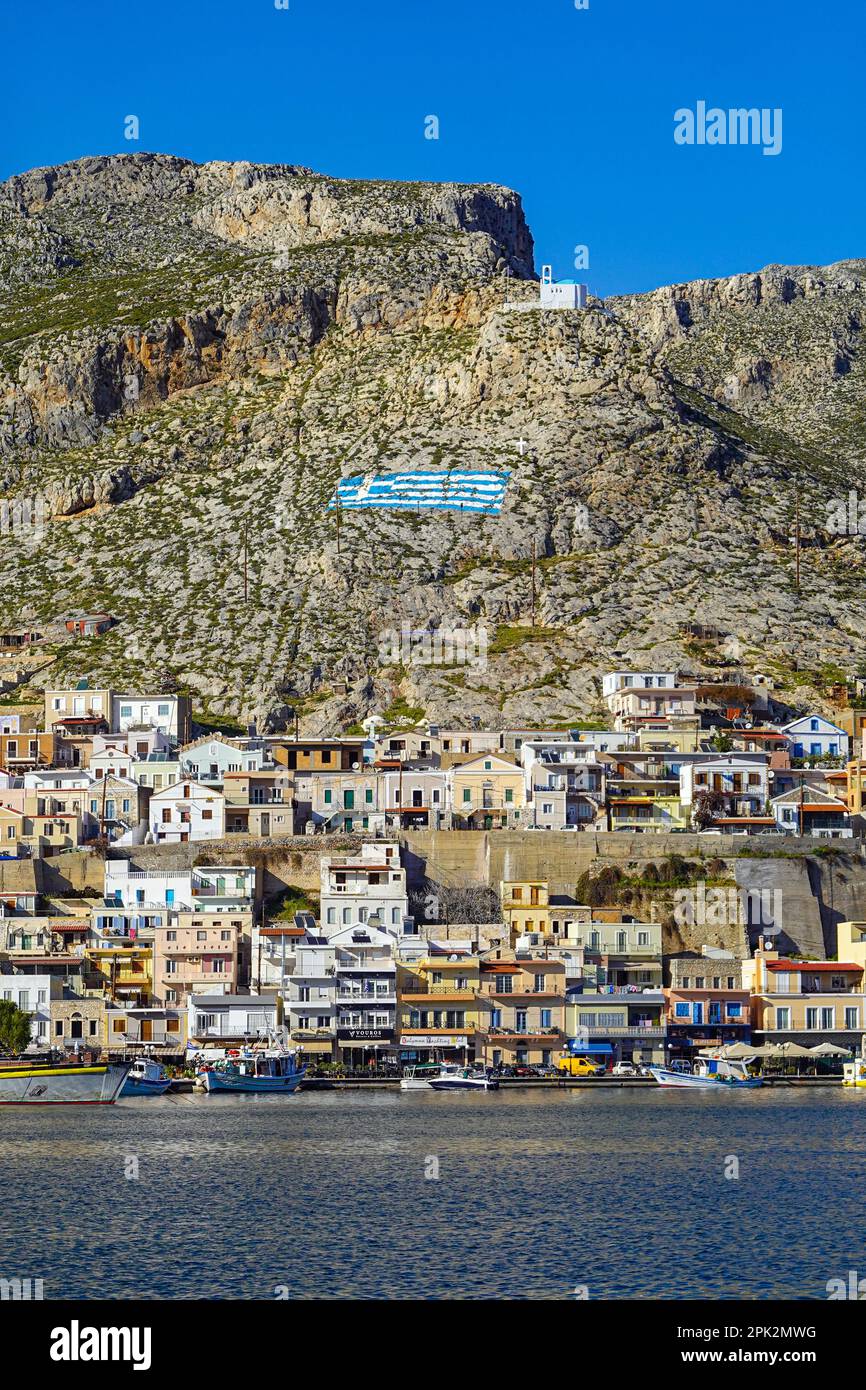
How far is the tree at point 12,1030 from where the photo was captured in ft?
349

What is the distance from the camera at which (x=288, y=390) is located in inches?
7470

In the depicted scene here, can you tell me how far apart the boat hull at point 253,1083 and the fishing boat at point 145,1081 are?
2.14 m

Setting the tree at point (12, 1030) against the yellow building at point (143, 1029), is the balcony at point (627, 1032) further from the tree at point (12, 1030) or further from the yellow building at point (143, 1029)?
the tree at point (12, 1030)

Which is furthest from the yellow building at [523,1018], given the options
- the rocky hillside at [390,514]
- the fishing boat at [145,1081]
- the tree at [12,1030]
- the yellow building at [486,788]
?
the rocky hillside at [390,514]

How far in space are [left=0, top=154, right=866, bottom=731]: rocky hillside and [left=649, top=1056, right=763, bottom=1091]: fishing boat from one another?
150ft

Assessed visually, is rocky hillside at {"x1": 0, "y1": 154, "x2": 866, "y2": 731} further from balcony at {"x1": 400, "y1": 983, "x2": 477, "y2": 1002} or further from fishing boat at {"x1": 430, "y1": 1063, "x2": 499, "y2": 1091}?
fishing boat at {"x1": 430, "y1": 1063, "x2": 499, "y2": 1091}

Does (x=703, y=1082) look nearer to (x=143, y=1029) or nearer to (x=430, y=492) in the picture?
(x=143, y=1029)

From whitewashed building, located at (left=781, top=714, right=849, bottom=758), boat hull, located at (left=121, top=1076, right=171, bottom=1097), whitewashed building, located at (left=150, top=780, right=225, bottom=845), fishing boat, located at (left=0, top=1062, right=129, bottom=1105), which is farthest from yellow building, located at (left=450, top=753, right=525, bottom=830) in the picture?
fishing boat, located at (left=0, top=1062, right=129, bottom=1105)

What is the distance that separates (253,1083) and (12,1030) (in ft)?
42.9

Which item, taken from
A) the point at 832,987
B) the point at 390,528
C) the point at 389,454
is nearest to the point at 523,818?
the point at 832,987

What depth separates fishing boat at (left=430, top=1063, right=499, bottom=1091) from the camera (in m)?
101

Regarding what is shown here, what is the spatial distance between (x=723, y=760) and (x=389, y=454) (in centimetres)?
5211

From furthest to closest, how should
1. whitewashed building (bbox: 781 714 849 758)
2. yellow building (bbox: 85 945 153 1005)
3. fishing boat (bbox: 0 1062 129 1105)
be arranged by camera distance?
whitewashed building (bbox: 781 714 849 758) < yellow building (bbox: 85 945 153 1005) < fishing boat (bbox: 0 1062 129 1105)
